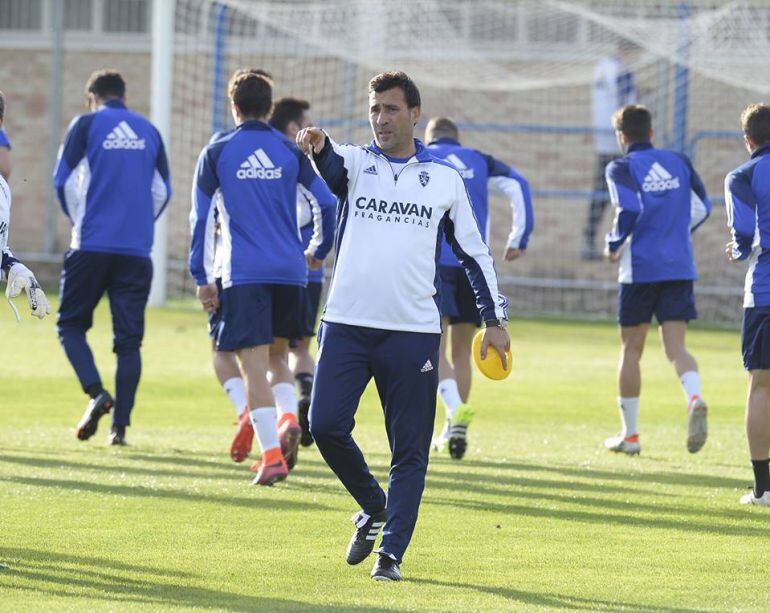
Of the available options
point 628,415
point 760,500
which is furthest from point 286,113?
point 760,500

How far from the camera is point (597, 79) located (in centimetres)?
2239

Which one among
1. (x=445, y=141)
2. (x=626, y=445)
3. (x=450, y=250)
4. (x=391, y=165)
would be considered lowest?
(x=626, y=445)

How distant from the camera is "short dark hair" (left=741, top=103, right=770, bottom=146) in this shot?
8.32 m

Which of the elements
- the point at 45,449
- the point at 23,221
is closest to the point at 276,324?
the point at 45,449

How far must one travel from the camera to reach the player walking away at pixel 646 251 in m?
10.5

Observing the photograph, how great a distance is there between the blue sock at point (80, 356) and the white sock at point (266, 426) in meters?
1.86

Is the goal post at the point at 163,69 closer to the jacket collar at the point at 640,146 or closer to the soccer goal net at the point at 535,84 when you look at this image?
the soccer goal net at the point at 535,84

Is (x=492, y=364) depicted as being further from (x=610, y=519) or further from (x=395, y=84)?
(x=610, y=519)

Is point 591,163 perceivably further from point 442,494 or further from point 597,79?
point 442,494

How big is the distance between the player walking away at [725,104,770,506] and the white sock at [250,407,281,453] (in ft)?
8.44

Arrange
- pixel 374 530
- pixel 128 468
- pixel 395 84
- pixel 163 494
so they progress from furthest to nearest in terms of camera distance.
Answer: pixel 128 468, pixel 163 494, pixel 374 530, pixel 395 84

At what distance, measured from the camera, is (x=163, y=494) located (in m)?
8.28

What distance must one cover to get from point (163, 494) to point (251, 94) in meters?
2.27

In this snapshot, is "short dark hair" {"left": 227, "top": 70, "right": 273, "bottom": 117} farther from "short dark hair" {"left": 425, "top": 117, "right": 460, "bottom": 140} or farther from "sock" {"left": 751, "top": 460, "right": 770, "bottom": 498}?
"sock" {"left": 751, "top": 460, "right": 770, "bottom": 498}
